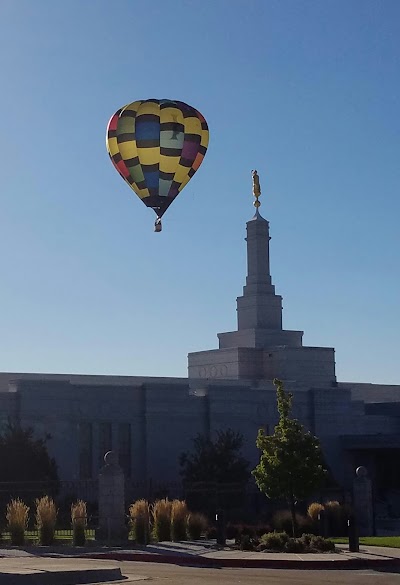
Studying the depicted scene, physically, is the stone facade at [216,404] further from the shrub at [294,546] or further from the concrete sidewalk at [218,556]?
the shrub at [294,546]

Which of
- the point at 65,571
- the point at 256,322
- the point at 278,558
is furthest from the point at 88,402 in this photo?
the point at 65,571

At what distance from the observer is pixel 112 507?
3212cm

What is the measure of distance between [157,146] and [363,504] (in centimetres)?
1635

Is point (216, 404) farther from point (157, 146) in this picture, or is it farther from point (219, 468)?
point (157, 146)

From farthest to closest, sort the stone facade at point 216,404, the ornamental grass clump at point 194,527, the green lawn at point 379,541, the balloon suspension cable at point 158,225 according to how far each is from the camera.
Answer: the stone facade at point 216,404 < the balloon suspension cable at point 158,225 < the ornamental grass clump at point 194,527 < the green lawn at point 379,541

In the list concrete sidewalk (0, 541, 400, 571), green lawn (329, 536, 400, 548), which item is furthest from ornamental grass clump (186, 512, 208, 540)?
green lawn (329, 536, 400, 548)

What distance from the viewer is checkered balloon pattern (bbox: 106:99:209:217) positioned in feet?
137

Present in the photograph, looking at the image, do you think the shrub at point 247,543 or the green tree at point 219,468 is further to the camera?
the green tree at point 219,468

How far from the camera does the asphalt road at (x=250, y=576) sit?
19.7 metres

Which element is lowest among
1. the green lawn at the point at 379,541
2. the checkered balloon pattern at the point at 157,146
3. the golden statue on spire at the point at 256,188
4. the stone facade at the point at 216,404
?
the green lawn at the point at 379,541

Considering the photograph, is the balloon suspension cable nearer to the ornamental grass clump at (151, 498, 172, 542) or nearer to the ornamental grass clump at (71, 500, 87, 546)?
the ornamental grass clump at (151, 498, 172, 542)

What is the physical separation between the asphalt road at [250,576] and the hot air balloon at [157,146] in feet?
70.5

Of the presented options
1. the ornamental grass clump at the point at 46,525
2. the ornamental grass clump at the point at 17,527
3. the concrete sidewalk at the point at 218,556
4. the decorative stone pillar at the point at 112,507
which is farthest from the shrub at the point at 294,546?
the ornamental grass clump at the point at 17,527

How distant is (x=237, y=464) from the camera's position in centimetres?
6353
